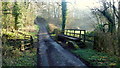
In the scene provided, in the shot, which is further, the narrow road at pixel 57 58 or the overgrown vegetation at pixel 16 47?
the narrow road at pixel 57 58

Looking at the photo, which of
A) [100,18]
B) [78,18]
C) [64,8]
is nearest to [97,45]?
[100,18]

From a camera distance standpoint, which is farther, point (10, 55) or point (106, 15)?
point (106, 15)

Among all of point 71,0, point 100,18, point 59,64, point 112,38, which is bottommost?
point 59,64

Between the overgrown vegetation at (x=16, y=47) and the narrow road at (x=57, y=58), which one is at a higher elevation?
the overgrown vegetation at (x=16, y=47)

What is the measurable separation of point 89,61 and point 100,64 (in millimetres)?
772

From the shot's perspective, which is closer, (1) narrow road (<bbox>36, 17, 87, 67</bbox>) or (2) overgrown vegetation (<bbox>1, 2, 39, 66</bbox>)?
(2) overgrown vegetation (<bbox>1, 2, 39, 66</bbox>)

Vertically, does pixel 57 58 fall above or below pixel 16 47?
below

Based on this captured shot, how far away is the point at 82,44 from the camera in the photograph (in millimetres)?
11656

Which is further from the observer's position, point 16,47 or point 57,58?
point 16,47

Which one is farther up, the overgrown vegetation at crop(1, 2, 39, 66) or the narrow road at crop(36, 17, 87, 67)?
the overgrown vegetation at crop(1, 2, 39, 66)

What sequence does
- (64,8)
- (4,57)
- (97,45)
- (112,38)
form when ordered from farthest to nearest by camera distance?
1. (64,8)
2. (97,45)
3. (112,38)
4. (4,57)

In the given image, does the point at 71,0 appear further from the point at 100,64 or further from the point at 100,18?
the point at 100,64

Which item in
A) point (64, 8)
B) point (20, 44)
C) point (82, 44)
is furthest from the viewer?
point (64, 8)

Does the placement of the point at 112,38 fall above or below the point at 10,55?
above
